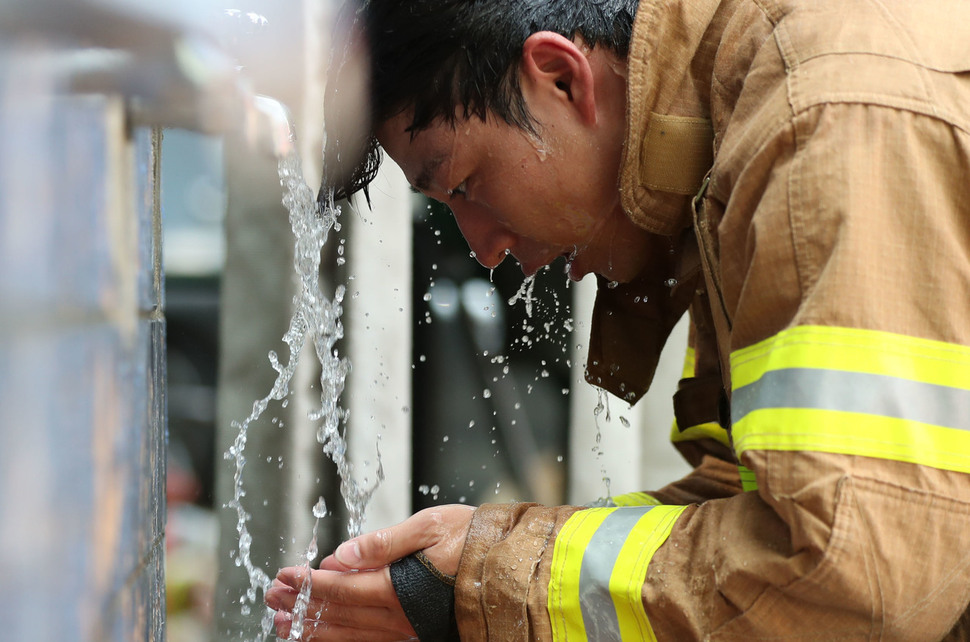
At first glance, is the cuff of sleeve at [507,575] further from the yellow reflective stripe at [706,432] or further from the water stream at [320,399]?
the water stream at [320,399]

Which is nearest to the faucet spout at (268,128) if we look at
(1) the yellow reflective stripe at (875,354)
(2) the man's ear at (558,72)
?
(2) the man's ear at (558,72)

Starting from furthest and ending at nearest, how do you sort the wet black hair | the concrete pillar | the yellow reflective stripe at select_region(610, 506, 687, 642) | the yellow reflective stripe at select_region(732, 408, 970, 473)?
1. the wet black hair
2. the yellow reflective stripe at select_region(610, 506, 687, 642)
3. the yellow reflective stripe at select_region(732, 408, 970, 473)
4. the concrete pillar

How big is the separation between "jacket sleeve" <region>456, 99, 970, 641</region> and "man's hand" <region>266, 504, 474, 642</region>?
47 centimetres

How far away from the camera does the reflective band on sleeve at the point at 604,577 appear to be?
54.3 inches

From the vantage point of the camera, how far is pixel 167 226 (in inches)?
137

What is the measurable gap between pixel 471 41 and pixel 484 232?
0.35m

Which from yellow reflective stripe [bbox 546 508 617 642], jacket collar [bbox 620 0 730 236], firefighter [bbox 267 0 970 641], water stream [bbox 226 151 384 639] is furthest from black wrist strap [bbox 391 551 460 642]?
water stream [bbox 226 151 384 639]

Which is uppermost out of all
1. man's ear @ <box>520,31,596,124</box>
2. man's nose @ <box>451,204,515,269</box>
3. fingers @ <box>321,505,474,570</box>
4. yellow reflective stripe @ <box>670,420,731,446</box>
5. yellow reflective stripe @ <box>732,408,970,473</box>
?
man's ear @ <box>520,31,596,124</box>

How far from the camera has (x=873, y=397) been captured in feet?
3.87

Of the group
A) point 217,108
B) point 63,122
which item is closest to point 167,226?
point 217,108

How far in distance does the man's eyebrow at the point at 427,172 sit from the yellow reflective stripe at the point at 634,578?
70cm

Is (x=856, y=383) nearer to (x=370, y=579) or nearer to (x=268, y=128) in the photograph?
(x=370, y=579)

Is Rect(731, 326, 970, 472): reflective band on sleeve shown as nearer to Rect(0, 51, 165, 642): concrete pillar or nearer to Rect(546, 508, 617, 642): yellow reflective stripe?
Rect(546, 508, 617, 642): yellow reflective stripe

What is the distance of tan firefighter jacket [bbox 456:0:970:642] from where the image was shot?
1.18m
